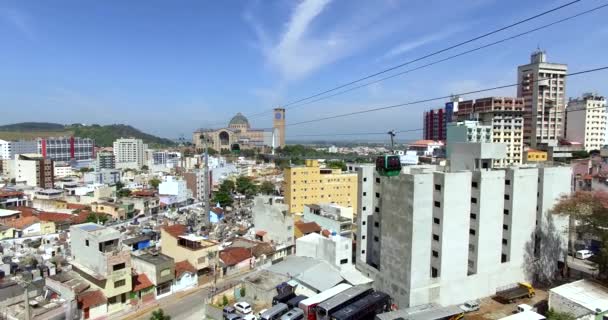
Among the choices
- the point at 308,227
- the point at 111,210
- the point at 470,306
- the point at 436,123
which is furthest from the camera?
the point at 436,123

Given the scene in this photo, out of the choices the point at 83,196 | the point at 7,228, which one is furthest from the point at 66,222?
the point at 83,196

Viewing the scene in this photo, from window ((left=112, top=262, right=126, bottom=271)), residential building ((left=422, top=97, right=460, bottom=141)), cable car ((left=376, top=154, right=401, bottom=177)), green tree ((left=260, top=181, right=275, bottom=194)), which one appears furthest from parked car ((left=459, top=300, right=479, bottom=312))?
residential building ((left=422, top=97, right=460, bottom=141))

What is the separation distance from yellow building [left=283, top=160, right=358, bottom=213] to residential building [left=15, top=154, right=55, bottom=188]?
2910cm

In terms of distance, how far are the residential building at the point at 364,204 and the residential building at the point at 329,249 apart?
46cm

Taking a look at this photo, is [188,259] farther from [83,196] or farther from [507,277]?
[83,196]

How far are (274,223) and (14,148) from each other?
6206 centimetres

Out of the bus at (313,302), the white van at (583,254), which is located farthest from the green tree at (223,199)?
the white van at (583,254)

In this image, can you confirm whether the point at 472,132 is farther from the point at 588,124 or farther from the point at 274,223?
the point at 274,223

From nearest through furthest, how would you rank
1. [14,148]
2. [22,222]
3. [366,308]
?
[366,308] → [22,222] → [14,148]

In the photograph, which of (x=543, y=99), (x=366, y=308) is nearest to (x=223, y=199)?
(x=366, y=308)

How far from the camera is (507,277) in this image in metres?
12.6

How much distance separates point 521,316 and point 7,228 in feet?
81.1

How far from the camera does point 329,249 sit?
14477mm

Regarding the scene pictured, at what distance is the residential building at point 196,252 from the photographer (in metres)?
14.8
